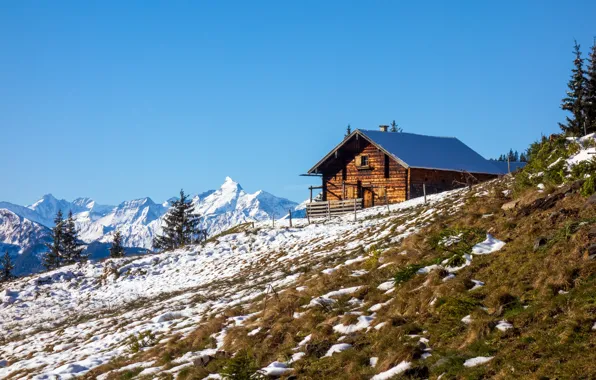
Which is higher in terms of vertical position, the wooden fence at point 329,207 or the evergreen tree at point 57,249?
the wooden fence at point 329,207


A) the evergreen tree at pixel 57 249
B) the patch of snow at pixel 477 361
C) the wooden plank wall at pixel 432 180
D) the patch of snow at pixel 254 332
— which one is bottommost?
the evergreen tree at pixel 57 249

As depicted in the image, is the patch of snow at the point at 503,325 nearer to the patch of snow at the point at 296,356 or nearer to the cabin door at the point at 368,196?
the patch of snow at the point at 296,356

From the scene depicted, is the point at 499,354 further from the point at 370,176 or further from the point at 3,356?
the point at 370,176

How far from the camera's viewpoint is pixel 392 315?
10.2m

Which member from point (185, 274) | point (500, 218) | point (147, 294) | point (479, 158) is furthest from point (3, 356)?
point (479, 158)

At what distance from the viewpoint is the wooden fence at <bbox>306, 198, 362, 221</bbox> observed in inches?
1837

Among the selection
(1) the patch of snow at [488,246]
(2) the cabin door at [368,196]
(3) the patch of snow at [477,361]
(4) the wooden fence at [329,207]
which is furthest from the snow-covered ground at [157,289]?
(2) the cabin door at [368,196]

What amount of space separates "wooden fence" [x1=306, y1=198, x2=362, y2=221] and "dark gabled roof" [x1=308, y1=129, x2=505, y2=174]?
5.66 m

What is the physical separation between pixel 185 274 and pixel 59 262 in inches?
2188

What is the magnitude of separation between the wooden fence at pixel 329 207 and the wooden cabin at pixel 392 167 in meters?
2.70

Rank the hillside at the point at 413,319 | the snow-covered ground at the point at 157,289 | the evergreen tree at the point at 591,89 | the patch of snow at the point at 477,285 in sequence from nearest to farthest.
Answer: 1. the hillside at the point at 413,319
2. the patch of snow at the point at 477,285
3. the snow-covered ground at the point at 157,289
4. the evergreen tree at the point at 591,89

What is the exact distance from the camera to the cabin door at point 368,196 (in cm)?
5151

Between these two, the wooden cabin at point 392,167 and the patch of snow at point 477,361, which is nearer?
the patch of snow at point 477,361

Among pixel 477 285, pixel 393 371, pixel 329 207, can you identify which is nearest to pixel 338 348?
pixel 393 371
